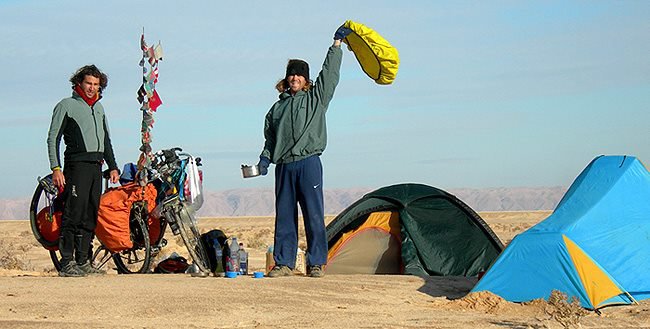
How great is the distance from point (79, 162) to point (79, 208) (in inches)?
18.1

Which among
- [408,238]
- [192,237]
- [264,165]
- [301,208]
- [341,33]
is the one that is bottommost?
[408,238]

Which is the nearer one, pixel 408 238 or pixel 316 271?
pixel 316 271

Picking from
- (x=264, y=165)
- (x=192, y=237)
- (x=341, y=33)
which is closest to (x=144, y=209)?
(x=192, y=237)

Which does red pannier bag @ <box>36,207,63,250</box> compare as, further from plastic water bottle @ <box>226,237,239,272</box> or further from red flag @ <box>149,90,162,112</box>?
plastic water bottle @ <box>226,237,239,272</box>

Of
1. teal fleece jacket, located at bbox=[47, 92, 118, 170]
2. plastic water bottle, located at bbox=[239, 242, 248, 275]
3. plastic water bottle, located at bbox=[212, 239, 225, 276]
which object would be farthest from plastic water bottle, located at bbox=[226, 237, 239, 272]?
teal fleece jacket, located at bbox=[47, 92, 118, 170]

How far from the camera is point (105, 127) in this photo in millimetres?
10219

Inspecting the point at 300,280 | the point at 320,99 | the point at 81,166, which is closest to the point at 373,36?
the point at 320,99

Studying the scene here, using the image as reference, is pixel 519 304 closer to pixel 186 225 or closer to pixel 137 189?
pixel 186 225

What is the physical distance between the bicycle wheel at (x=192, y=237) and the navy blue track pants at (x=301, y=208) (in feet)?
2.54

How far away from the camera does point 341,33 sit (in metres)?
10.1

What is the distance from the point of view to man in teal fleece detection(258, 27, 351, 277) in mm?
9867

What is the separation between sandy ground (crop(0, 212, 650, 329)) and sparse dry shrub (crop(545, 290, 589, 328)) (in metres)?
0.01

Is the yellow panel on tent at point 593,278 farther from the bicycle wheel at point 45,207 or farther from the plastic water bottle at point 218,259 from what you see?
the bicycle wheel at point 45,207

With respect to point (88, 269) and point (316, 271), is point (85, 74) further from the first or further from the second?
point (316, 271)
